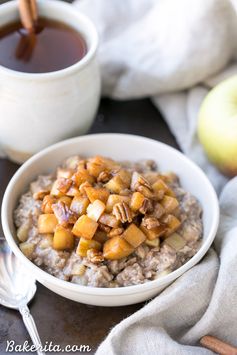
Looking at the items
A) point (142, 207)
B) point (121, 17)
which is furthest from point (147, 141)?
point (121, 17)

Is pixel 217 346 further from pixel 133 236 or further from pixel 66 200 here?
pixel 66 200

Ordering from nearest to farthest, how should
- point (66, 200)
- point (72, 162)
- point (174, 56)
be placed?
point (66, 200) < point (72, 162) < point (174, 56)

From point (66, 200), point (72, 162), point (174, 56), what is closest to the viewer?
point (66, 200)

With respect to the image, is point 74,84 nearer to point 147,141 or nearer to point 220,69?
point 147,141

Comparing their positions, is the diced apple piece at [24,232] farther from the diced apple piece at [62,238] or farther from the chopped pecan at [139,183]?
the chopped pecan at [139,183]

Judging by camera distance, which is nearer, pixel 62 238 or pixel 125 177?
pixel 62 238

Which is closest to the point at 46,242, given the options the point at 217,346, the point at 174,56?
the point at 217,346

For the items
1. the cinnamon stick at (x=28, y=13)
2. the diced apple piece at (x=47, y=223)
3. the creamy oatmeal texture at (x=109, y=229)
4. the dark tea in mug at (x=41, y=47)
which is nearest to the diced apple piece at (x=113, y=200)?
the creamy oatmeal texture at (x=109, y=229)
